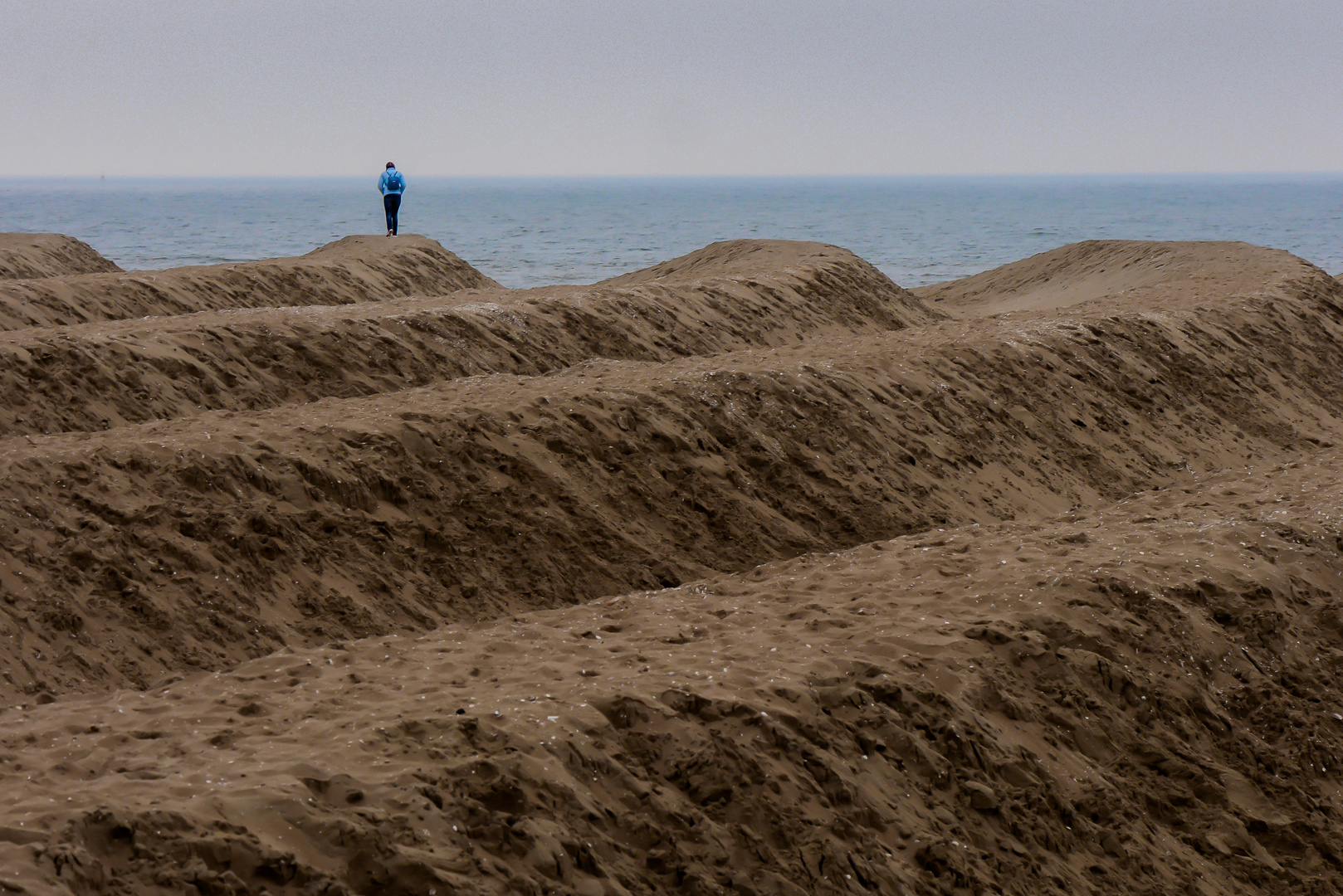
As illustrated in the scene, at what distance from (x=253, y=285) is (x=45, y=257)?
31.0 ft

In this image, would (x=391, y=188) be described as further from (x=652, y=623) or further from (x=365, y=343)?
(x=652, y=623)

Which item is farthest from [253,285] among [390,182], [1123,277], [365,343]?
[1123,277]

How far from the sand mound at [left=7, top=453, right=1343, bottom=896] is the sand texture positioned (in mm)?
23

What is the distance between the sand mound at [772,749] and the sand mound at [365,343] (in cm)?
638

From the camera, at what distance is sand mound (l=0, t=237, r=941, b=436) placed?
12234 mm

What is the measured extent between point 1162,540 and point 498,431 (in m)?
5.84

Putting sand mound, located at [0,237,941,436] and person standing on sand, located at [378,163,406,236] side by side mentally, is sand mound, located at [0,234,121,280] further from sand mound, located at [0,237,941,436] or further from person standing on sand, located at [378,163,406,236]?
sand mound, located at [0,237,941,436]

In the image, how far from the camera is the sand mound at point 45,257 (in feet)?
84.3

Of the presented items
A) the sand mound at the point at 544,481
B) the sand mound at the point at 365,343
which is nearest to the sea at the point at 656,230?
the sand mound at the point at 365,343

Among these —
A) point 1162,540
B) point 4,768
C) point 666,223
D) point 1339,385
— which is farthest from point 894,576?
point 666,223

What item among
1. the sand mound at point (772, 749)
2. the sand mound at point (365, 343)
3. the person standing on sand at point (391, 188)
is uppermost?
the person standing on sand at point (391, 188)

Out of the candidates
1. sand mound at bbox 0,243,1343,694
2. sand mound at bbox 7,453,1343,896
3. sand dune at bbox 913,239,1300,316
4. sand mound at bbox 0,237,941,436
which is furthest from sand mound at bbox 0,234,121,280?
sand mound at bbox 7,453,1343,896

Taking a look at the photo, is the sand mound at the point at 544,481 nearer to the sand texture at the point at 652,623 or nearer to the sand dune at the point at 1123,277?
the sand texture at the point at 652,623

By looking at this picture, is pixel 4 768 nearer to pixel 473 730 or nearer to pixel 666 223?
pixel 473 730
